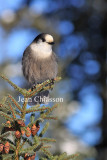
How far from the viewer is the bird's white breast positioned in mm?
3151

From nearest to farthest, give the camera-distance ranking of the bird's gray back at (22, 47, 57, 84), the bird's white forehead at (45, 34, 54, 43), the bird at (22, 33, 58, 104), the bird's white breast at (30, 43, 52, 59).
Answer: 1. the bird's white forehead at (45, 34, 54, 43)
2. the bird's white breast at (30, 43, 52, 59)
3. the bird at (22, 33, 58, 104)
4. the bird's gray back at (22, 47, 57, 84)

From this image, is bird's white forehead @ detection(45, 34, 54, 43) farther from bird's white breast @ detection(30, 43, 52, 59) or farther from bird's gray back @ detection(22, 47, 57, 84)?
bird's gray back @ detection(22, 47, 57, 84)

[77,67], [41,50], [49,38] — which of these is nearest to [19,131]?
[49,38]

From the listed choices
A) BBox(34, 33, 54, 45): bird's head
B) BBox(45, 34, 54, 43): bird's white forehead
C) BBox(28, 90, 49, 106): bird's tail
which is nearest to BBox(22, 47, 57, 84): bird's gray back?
BBox(28, 90, 49, 106): bird's tail

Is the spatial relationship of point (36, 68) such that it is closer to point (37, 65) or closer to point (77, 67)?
point (37, 65)

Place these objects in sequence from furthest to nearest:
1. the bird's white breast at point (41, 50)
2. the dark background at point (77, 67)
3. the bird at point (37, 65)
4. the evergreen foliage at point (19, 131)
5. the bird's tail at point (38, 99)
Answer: the dark background at point (77, 67) → the bird at point (37, 65) → the bird's white breast at point (41, 50) → the bird's tail at point (38, 99) → the evergreen foliage at point (19, 131)

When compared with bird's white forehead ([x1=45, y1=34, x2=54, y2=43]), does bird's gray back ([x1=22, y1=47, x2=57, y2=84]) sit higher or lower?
higher

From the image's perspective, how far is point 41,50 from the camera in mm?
3223

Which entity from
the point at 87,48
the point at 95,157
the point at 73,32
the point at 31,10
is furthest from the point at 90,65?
the point at 31,10

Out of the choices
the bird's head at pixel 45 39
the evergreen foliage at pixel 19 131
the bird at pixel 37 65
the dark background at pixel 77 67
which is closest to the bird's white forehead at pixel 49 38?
the bird's head at pixel 45 39

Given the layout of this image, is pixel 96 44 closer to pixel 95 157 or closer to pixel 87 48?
pixel 87 48

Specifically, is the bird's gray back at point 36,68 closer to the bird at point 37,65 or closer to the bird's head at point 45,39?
the bird at point 37,65

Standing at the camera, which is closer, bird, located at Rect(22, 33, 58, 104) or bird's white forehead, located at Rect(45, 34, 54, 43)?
bird's white forehead, located at Rect(45, 34, 54, 43)

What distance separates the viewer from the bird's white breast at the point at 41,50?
3151 mm
